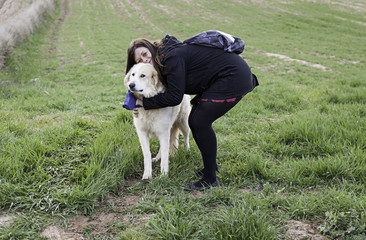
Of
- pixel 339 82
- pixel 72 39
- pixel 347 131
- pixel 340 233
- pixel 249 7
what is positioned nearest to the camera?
pixel 340 233

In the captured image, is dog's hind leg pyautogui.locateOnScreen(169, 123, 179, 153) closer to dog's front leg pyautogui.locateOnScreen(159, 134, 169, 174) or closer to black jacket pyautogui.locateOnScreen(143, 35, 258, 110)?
dog's front leg pyautogui.locateOnScreen(159, 134, 169, 174)

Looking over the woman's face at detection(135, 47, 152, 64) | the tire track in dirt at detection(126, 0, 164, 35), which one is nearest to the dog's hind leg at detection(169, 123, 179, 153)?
the woman's face at detection(135, 47, 152, 64)

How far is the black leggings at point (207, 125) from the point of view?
2.72m

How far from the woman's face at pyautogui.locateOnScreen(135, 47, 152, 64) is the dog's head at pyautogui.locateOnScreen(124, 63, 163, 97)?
0.29 ft

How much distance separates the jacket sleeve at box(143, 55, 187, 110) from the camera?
2623mm

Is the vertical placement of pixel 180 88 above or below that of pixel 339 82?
above

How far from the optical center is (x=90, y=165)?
112 inches

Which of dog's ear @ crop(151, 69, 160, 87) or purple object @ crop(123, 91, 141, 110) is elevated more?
dog's ear @ crop(151, 69, 160, 87)

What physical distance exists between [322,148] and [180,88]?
2.08 m

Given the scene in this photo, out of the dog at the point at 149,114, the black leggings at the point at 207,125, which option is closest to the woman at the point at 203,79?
the black leggings at the point at 207,125

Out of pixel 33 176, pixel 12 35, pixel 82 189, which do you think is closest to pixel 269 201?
pixel 82 189

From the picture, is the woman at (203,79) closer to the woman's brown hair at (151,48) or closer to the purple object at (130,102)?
the woman's brown hair at (151,48)

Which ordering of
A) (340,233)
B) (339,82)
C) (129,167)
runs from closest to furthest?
(340,233) < (129,167) < (339,82)

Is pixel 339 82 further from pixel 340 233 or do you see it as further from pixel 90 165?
pixel 90 165
